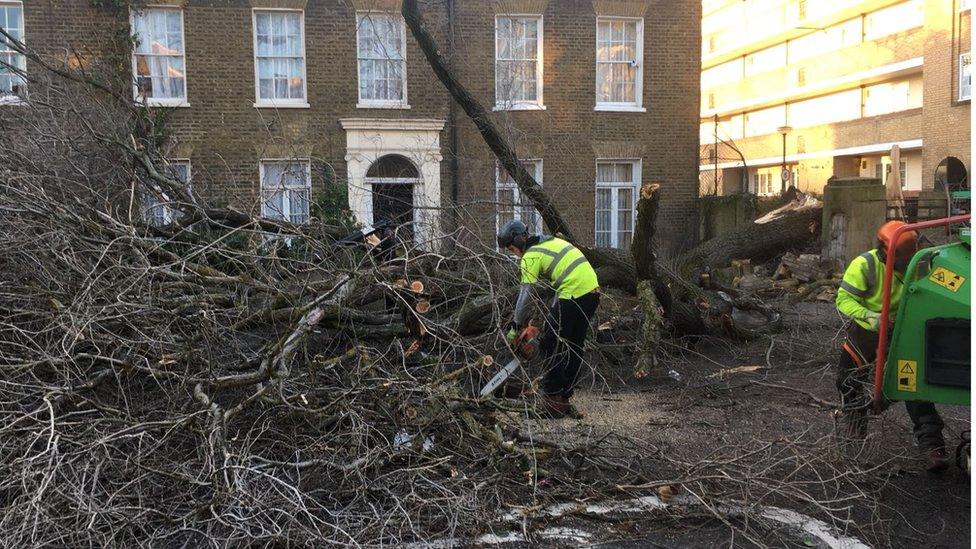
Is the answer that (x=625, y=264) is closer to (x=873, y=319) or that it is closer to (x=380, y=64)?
(x=873, y=319)

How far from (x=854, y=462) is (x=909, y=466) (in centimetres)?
72

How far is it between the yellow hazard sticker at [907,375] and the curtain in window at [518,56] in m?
12.8

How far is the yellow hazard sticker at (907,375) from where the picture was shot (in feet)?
15.5

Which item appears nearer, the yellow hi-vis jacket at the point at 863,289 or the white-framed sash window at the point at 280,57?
the yellow hi-vis jacket at the point at 863,289

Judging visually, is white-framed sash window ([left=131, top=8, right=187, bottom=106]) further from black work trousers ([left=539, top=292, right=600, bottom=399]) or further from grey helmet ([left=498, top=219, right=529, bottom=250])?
black work trousers ([left=539, top=292, right=600, bottom=399])

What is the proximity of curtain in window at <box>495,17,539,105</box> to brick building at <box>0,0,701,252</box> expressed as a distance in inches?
1.4

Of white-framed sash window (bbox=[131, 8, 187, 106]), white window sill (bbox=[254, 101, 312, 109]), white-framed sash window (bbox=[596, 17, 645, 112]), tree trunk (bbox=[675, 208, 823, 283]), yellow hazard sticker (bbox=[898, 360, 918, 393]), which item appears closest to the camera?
yellow hazard sticker (bbox=[898, 360, 918, 393])

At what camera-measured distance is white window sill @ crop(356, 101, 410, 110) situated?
1667 cm

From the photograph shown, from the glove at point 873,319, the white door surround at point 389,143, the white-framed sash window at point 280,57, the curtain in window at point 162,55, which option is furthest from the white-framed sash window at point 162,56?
the glove at point 873,319

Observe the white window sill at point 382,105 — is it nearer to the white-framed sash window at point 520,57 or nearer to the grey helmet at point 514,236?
the white-framed sash window at point 520,57

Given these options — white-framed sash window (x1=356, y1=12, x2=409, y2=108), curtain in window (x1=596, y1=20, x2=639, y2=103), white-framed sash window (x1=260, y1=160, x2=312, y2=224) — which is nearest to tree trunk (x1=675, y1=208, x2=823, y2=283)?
curtain in window (x1=596, y1=20, x2=639, y2=103)

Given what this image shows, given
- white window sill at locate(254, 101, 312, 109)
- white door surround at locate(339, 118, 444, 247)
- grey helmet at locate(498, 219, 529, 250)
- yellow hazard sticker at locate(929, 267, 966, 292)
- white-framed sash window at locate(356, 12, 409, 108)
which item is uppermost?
white-framed sash window at locate(356, 12, 409, 108)

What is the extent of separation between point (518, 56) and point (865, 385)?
1319 centimetres

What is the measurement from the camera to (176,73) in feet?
52.6
